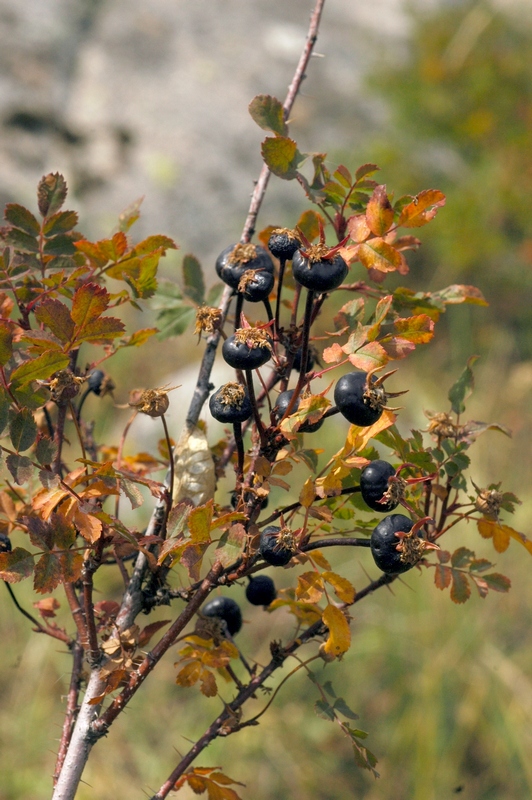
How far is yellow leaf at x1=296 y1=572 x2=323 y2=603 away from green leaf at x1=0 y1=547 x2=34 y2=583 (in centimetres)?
23

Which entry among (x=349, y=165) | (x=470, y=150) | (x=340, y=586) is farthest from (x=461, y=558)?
(x=470, y=150)

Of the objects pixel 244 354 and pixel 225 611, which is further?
pixel 225 611

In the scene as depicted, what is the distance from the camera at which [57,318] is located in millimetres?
649

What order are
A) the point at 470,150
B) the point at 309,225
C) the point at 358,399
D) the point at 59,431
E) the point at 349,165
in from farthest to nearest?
the point at 470,150, the point at 349,165, the point at 309,225, the point at 59,431, the point at 358,399

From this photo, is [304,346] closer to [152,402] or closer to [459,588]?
[152,402]

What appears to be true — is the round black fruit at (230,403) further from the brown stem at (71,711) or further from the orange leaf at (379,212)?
the brown stem at (71,711)

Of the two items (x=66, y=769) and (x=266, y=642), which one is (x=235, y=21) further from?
(x=66, y=769)

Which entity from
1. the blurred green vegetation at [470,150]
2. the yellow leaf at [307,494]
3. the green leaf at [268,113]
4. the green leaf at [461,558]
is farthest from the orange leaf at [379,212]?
the blurred green vegetation at [470,150]

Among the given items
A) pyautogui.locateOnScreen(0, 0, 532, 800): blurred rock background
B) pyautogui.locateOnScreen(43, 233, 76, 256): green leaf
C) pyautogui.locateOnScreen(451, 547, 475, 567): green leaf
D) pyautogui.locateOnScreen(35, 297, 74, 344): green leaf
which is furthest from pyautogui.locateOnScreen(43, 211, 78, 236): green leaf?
pyautogui.locateOnScreen(0, 0, 532, 800): blurred rock background

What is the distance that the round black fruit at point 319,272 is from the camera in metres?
0.62

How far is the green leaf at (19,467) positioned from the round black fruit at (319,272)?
10.6 inches

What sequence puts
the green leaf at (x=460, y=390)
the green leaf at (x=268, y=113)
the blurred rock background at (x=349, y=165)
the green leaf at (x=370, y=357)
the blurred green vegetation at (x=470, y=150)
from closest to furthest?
the green leaf at (x=370, y=357)
the green leaf at (x=268, y=113)
the green leaf at (x=460, y=390)
the blurred rock background at (x=349, y=165)
the blurred green vegetation at (x=470, y=150)

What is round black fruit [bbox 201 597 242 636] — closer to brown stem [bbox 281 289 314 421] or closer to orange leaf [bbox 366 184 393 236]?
brown stem [bbox 281 289 314 421]

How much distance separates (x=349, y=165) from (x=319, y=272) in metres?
4.87
